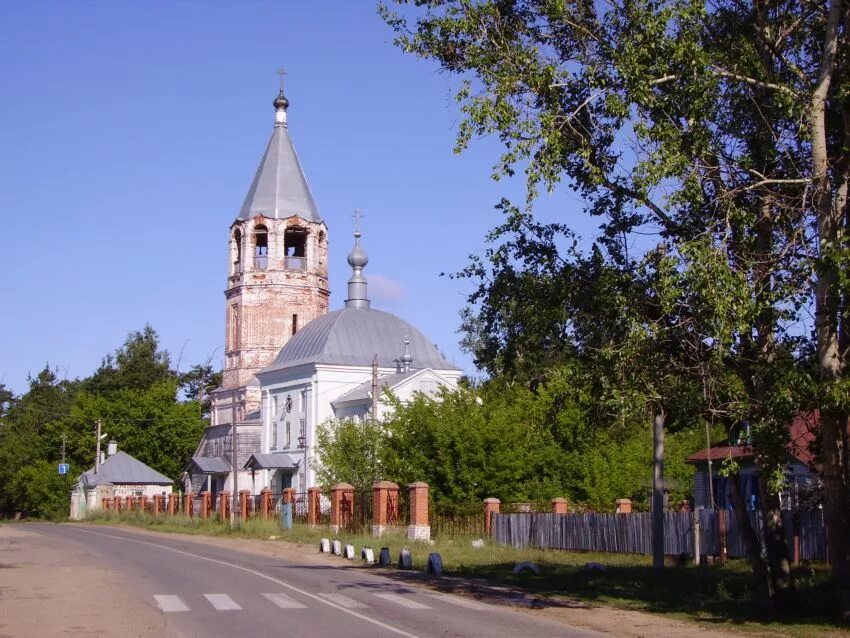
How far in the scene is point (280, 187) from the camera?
72.2 metres

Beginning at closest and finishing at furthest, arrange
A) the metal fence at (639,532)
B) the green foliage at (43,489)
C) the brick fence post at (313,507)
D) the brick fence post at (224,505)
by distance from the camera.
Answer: the metal fence at (639,532), the brick fence post at (313,507), the brick fence post at (224,505), the green foliage at (43,489)

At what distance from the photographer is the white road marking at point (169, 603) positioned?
15.3 meters

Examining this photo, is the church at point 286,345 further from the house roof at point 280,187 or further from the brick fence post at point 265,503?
the brick fence post at point 265,503

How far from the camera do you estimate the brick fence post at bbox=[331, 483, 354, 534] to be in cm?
3916

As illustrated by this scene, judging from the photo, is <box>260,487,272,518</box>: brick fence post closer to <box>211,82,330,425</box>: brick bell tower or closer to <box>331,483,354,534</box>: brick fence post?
<box>331,483,354,534</box>: brick fence post

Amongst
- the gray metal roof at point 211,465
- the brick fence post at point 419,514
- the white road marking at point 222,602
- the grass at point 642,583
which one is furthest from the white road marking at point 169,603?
the gray metal roof at point 211,465

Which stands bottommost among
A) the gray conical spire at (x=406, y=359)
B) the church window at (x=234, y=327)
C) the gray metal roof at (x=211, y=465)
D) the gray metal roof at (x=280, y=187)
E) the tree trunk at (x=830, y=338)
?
the gray metal roof at (x=211, y=465)

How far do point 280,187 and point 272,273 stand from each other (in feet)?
18.7

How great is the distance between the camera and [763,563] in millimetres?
16516

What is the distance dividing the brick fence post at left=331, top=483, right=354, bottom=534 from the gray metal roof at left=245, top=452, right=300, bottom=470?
2292 centimetres

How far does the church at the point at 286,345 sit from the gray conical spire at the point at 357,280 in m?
0.06

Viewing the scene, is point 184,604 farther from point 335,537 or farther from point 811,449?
point 335,537

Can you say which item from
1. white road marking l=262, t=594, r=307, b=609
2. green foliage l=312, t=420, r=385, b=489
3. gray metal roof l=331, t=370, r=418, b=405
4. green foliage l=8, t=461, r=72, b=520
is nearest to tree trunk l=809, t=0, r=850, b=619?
white road marking l=262, t=594, r=307, b=609

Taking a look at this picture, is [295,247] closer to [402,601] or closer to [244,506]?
[244,506]
